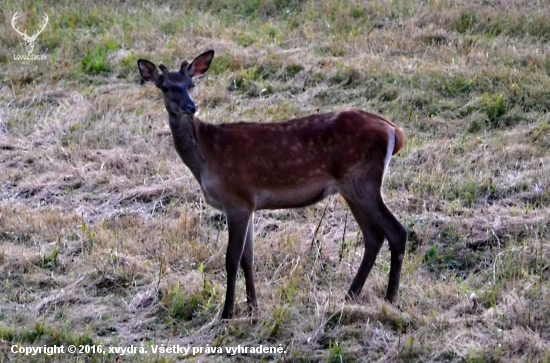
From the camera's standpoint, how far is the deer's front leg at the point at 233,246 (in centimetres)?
694

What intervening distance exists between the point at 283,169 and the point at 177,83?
3.51ft

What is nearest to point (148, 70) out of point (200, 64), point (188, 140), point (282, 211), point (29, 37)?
point (200, 64)

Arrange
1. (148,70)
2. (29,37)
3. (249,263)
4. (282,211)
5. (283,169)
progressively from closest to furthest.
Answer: (283,169)
(249,263)
(148,70)
(282,211)
(29,37)

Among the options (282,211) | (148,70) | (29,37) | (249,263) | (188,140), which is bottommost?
(29,37)

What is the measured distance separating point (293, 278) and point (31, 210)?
316 cm

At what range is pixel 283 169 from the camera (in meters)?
7.11

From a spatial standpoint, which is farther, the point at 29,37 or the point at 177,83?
the point at 29,37

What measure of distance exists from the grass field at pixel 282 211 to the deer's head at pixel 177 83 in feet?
4.42

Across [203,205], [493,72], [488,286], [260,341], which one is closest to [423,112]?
[493,72]

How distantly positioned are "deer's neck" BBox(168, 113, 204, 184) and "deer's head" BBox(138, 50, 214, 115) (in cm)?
9

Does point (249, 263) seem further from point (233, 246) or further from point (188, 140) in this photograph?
point (188, 140)

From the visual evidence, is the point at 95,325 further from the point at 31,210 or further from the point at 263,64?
the point at 263,64

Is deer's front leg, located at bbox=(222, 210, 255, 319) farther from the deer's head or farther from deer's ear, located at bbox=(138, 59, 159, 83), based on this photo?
deer's ear, located at bbox=(138, 59, 159, 83)

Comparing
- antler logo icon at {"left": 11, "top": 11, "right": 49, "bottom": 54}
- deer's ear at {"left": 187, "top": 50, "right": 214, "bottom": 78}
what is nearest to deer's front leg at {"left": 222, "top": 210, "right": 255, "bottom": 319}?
deer's ear at {"left": 187, "top": 50, "right": 214, "bottom": 78}
